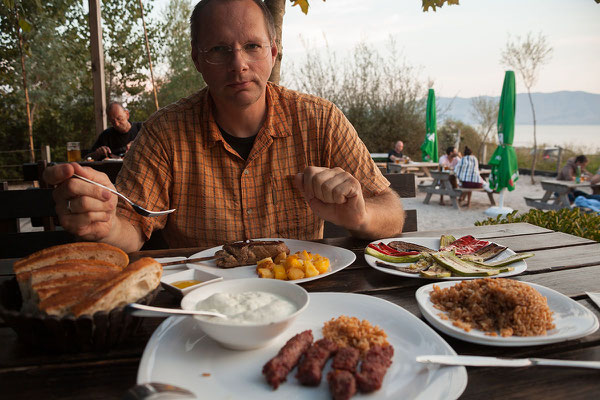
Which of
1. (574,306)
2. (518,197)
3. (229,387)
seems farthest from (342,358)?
(518,197)

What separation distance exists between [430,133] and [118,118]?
34.5 feet

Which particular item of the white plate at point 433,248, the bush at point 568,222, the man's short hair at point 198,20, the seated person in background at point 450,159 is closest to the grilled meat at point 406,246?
the white plate at point 433,248

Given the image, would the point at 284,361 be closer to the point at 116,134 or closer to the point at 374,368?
the point at 374,368

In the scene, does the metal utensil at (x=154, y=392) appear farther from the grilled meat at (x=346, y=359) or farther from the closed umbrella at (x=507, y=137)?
the closed umbrella at (x=507, y=137)

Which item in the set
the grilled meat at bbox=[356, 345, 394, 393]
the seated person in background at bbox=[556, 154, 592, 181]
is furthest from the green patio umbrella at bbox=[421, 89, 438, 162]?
the grilled meat at bbox=[356, 345, 394, 393]

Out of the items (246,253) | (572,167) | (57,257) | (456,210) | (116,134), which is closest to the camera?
(57,257)

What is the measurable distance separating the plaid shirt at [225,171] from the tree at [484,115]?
61.1 feet

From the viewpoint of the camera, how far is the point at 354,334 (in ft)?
2.86

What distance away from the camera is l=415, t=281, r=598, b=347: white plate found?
2.87ft

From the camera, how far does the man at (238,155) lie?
1.92 metres

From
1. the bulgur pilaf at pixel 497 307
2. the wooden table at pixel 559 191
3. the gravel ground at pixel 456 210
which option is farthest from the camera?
the gravel ground at pixel 456 210

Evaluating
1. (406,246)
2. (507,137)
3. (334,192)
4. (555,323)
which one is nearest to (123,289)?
(334,192)

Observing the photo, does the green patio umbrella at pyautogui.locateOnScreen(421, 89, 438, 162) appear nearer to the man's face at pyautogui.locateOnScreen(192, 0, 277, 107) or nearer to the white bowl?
the man's face at pyautogui.locateOnScreen(192, 0, 277, 107)

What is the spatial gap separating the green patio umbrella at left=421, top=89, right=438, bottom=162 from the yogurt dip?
44.1 ft
